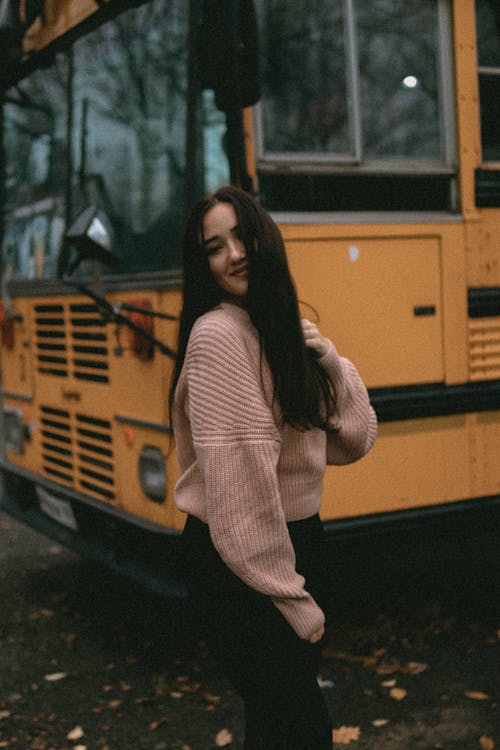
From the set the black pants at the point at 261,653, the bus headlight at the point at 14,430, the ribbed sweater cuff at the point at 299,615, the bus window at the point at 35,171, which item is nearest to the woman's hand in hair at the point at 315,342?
the black pants at the point at 261,653

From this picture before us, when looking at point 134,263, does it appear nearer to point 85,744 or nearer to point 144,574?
point 144,574

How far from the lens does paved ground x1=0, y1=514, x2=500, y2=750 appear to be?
3.40 metres

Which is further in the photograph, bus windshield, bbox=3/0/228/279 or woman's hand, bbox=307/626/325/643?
bus windshield, bbox=3/0/228/279

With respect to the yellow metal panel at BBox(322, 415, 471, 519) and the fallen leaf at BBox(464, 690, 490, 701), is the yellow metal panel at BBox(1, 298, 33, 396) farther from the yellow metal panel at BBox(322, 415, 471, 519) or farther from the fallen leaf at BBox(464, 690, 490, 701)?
the fallen leaf at BBox(464, 690, 490, 701)

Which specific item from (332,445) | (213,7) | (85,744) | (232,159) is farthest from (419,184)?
(85,744)

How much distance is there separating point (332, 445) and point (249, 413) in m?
0.45

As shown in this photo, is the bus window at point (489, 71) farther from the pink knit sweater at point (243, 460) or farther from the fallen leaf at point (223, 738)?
the fallen leaf at point (223, 738)

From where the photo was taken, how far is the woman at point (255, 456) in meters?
1.87

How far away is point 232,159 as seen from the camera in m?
3.47

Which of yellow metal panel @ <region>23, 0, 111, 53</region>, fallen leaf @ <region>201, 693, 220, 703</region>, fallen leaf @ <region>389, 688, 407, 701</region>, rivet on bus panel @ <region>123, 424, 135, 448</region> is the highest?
yellow metal panel @ <region>23, 0, 111, 53</region>

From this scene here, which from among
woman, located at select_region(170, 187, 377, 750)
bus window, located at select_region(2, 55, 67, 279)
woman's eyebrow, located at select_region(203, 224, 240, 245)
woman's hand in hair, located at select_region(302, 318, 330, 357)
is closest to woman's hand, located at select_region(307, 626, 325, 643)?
woman, located at select_region(170, 187, 377, 750)

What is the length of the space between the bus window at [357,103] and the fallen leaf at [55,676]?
2.15 meters

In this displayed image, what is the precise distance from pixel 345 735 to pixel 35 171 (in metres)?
3.05

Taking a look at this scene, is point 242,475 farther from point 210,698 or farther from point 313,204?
point 210,698
